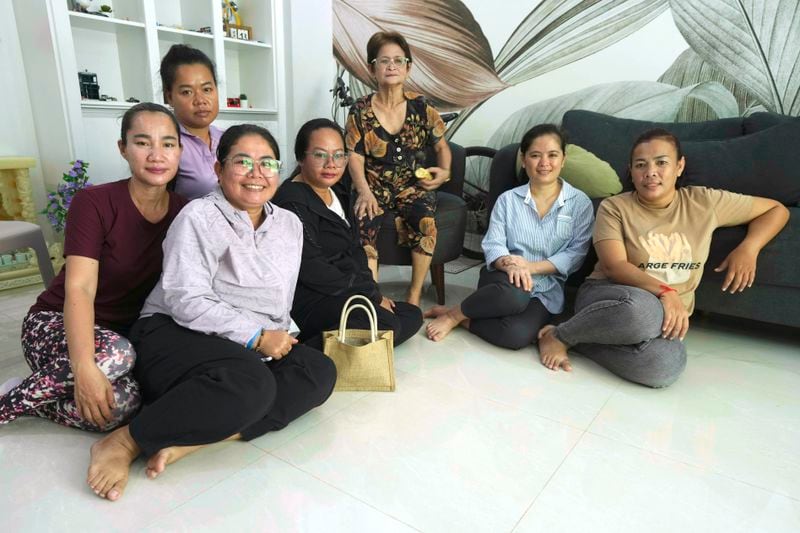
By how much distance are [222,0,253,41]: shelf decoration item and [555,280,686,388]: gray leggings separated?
10.1ft

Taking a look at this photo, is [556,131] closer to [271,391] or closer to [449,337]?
[449,337]

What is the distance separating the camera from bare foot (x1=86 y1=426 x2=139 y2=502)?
111 centimetres

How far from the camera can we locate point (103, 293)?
4.63 ft

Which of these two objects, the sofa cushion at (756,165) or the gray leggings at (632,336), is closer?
the gray leggings at (632,336)

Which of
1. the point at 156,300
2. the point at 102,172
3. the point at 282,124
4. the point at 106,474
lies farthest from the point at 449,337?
the point at 282,124

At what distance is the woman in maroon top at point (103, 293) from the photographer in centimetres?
125

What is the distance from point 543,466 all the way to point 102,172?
2833mm

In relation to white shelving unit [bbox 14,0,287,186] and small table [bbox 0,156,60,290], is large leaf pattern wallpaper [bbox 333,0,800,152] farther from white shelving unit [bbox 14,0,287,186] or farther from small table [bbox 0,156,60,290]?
small table [bbox 0,156,60,290]

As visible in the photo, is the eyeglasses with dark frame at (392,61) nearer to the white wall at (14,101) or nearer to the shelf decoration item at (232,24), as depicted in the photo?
the shelf decoration item at (232,24)

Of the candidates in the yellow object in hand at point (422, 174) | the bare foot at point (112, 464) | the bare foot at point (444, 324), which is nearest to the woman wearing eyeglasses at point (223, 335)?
the bare foot at point (112, 464)

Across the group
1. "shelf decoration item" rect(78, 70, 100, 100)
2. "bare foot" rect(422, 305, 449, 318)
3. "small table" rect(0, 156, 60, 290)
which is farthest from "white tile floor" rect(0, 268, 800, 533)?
"shelf decoration item" rect(78, 70, 100, 100)

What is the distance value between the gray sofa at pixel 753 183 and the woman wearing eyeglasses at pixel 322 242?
0.88 meters

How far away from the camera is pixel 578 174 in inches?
88.5

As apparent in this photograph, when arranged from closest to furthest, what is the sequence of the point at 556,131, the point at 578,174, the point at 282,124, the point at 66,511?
the point at 66,511, the point at 556,131, the point at 578,174, the point at 282,124
